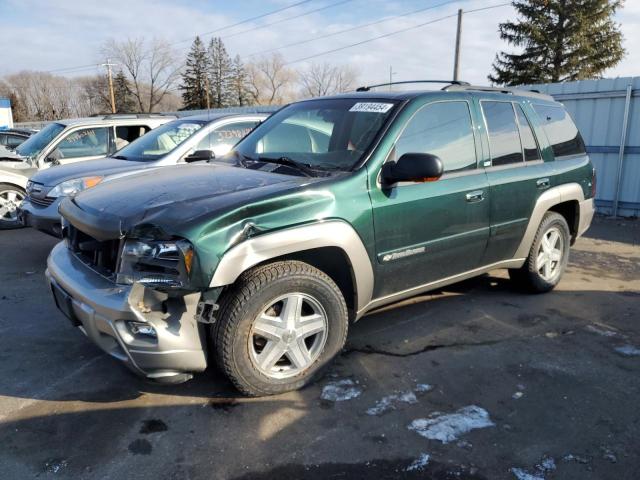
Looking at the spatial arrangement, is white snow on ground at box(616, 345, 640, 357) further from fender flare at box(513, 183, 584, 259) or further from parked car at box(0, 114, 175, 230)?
parked car at box(0, 114, 175, 230)

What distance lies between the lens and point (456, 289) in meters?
5.24

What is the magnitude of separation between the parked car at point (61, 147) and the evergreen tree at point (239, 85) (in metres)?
59.9

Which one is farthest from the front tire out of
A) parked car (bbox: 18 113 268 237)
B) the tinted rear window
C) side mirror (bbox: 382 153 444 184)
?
the tinted rear window

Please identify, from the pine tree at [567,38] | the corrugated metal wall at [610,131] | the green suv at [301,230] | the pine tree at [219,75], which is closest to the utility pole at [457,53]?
the pine tree at [567,38]

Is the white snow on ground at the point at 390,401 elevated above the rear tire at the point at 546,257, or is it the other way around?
the rear tire at the point at 546,257

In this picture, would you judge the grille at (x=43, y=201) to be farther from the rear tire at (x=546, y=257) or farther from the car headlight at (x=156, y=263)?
the rear tire at (x=546, y=257)

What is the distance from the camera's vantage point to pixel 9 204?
795 centimetres

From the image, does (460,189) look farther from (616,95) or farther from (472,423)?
(616,95)

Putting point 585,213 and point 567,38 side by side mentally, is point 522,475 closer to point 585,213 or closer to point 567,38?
point 585,213

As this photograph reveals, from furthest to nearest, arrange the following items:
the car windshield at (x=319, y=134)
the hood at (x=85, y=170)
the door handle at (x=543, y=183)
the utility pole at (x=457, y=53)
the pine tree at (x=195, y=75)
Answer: the pine tree at (x=195, y=75) < the utility pole at (x=457, y=53) < the hood at (x=85, y=170) < the door handle at (x=543, y=183) < the car windshield at (x=319, y=134)

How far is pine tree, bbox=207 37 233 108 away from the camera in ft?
214

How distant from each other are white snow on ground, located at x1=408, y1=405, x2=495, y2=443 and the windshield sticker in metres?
2.10

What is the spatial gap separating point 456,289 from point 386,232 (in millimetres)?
2161

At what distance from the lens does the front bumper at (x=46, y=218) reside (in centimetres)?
579
